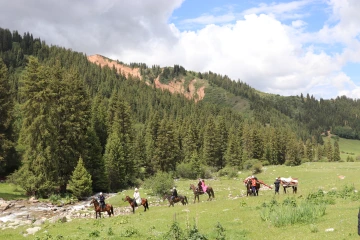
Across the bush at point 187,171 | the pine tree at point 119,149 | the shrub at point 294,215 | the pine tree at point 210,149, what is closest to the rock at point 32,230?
the shrub at point 294,215

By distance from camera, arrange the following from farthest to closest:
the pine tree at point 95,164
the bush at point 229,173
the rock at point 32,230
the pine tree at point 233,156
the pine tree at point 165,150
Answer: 1. the pine tree at point 233,156
2. the pine tree at point 165,150
3. the bush at point 229,173
4. the pine tree at point 95,164
5. the rock at point 32,230

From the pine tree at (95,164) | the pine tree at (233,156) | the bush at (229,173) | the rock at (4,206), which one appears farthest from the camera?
the pine tree at (233,156)

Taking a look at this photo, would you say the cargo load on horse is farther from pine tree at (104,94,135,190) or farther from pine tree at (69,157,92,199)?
pine tree at (104,94,135,190)

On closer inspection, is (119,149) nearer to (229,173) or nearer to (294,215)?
(229,173)

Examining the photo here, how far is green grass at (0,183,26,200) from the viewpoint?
42162 mm

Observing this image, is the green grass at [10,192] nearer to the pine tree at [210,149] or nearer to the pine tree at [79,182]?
the pine tree at [79,182]

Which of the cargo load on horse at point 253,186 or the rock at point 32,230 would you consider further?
the cargo load on horse at point 253,186

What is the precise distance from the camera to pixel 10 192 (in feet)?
151

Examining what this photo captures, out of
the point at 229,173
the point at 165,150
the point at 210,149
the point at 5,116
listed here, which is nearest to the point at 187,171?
the point at 165,150

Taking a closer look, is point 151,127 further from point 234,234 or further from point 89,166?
point 234,234

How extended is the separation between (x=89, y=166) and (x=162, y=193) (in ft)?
→ 58.6

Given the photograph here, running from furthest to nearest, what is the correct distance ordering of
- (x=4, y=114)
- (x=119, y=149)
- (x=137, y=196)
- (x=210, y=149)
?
1. (x=210, y=149)
2. (x=119, y=149)
3. (x=4, y=114)
4. (x=137, y=196)

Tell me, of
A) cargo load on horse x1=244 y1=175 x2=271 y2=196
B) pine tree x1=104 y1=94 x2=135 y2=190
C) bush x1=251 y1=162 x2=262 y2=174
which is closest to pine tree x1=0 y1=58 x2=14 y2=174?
pine tree x1=104 y1=94 x2=135 y2=190

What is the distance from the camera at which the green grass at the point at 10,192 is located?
42.2 metres
